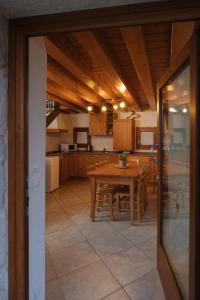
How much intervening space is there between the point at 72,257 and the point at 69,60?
2362 millimetres

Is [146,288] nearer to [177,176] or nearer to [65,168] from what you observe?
[177,176]

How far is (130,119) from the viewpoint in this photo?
7.19 meters

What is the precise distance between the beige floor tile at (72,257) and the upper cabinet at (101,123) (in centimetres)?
501

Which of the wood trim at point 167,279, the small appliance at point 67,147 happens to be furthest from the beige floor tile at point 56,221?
the small appliance at point 67,147

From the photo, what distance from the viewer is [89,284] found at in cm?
219

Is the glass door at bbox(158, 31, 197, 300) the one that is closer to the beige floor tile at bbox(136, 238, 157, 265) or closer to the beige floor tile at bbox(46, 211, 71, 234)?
the beige floor tile at bbox(136, 238, 157, 265)

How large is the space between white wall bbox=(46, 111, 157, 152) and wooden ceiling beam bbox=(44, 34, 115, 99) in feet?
10.5

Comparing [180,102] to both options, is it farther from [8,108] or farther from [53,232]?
[53,232]

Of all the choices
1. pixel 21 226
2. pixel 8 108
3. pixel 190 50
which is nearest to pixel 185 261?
pixel 21 226

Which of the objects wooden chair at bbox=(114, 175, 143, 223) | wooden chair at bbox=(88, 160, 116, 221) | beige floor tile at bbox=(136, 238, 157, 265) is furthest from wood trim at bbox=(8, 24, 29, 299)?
wooden chair at bbox=(114, 175, 143, 223)

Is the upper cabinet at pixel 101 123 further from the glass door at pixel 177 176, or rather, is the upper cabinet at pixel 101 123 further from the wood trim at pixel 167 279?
the wood trim at pixel 167 279

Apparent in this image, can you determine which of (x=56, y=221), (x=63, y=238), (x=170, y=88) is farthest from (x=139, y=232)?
(x=170, y=88)

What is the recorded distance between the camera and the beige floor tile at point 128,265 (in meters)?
2.32

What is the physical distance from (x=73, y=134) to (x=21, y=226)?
23.5 ft
